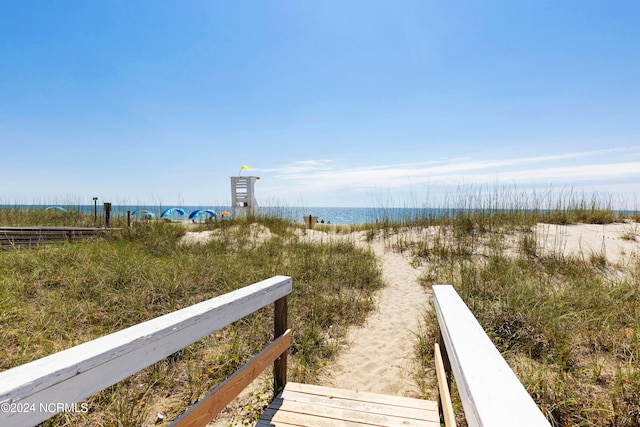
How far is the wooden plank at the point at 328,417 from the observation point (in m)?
2.16

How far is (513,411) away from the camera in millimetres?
710

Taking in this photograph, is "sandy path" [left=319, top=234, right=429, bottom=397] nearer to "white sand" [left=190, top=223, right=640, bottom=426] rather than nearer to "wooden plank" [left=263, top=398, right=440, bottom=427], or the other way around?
"white sand" [left=190, top=223, right=640, bottom=426]

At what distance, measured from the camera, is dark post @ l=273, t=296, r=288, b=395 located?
249cm

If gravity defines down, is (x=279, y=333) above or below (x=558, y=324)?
above

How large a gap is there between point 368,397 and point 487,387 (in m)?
1.92

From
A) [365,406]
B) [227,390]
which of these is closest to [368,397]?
[365,406]

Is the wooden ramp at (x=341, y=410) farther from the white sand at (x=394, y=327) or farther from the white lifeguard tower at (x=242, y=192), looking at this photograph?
the white lifeguard tower at (x=242, y=192)

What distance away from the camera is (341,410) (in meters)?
2.32

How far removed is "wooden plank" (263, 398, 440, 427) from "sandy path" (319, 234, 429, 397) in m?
0.78

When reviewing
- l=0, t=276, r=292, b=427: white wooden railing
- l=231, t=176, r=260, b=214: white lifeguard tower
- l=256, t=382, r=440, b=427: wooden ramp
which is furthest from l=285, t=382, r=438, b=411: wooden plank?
l=231, t=176, r=260, b=214: white lifeguard tower

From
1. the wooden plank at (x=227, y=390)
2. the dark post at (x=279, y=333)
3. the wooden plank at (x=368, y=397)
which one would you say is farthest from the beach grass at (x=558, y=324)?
the wooden plank at (x=227, y=390)

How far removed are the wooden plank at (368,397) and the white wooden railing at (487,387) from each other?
1383 millimetres

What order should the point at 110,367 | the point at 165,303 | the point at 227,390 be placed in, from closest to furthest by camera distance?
the point at 110,367 < the point at 227,390 < the point at 165,303

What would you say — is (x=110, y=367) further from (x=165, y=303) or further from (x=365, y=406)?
(x=165, y=303)
